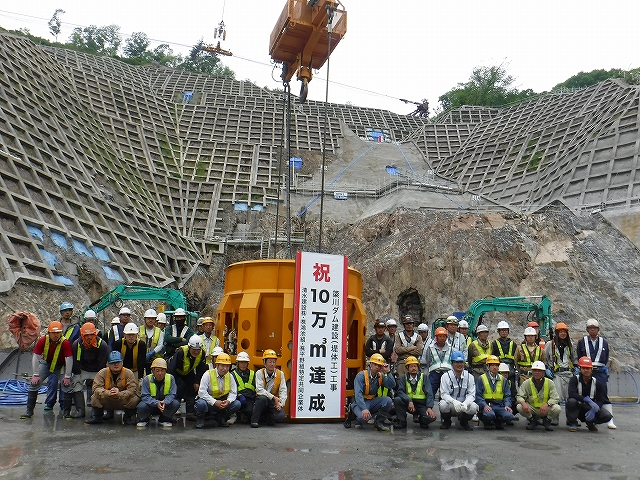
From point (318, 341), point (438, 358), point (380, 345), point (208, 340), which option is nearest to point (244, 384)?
point (318, 341)

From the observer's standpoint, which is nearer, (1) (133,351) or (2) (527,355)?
(1) (133,351)

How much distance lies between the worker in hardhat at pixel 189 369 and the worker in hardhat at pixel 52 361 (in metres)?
1.66

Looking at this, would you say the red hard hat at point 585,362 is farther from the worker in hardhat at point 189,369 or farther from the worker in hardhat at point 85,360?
the worker in hardhat at point 85,360

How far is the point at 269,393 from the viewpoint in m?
8.73

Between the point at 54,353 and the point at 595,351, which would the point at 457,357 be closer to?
the point at 595,351

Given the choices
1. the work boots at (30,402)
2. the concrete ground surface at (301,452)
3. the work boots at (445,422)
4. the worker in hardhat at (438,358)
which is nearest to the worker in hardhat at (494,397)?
the concrete ground surface at (301,452)

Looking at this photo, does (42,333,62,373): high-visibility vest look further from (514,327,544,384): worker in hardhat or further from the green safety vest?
(514,327,544,384): worker in hardhat

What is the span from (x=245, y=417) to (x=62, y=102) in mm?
22203

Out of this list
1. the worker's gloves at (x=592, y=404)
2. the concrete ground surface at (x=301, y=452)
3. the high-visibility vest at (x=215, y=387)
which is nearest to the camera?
the concrete ground surface at (x=301, y=452)

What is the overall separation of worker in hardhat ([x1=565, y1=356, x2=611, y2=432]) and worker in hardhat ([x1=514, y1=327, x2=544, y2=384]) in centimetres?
88

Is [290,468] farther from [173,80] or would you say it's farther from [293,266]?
[173,80]

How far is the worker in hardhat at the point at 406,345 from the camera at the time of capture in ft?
35.4

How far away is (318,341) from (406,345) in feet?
8.47

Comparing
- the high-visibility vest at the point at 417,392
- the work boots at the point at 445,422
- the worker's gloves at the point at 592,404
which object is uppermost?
the high-visibility vest at the point at 417,392
